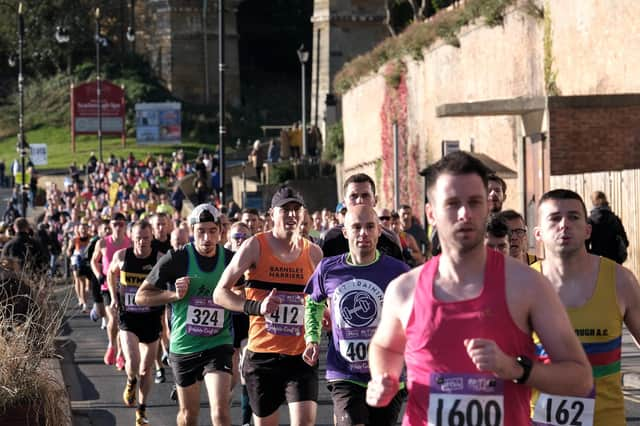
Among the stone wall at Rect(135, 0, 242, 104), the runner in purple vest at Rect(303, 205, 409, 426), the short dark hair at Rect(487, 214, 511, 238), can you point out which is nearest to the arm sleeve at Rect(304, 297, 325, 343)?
the runner in purple vest at Rect(303, 205, 409, 426)

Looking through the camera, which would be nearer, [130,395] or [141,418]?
[141,418]

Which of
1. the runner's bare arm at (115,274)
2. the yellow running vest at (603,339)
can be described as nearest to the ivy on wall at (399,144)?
the runner's bare arm at (115,274)

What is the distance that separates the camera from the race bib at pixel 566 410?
20.9 feet

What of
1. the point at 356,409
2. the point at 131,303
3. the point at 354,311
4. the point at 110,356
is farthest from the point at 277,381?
the point at 110,356

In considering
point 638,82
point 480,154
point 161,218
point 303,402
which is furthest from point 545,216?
point 480,154

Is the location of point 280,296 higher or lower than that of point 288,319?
higher

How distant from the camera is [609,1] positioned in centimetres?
2344

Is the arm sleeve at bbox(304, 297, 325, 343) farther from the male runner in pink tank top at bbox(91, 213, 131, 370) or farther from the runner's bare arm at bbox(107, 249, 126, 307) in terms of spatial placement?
the male runner in pink tank top at bbox(91, 213, 131, 370)

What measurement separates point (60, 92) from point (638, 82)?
69.6 meters

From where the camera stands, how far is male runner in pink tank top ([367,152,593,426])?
15.5ft

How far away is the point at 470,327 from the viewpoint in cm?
473

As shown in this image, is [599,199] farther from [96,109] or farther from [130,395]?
[96,109]

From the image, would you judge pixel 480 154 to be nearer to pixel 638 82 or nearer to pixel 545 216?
pixel 638 82

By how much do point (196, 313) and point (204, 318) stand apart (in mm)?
75
